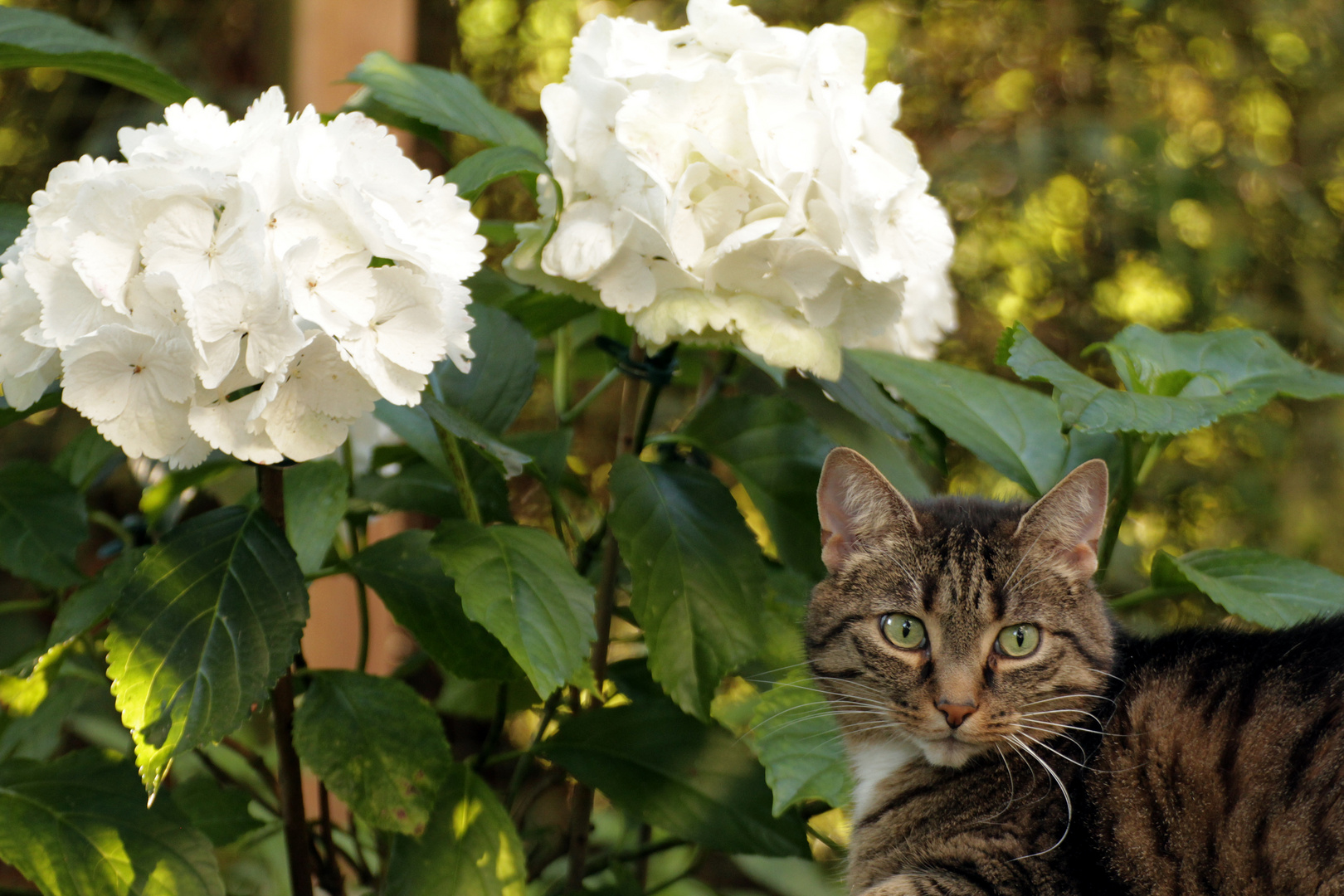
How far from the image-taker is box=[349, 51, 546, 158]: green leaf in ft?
2.66

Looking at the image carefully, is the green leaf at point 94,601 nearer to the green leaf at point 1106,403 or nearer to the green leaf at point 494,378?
the green leaf at point 494,378

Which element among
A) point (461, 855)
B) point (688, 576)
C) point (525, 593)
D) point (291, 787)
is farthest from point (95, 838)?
point (688, 576)

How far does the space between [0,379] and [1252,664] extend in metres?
0.91

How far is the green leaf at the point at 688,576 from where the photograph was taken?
0.77m

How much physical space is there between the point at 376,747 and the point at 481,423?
0.27 meters

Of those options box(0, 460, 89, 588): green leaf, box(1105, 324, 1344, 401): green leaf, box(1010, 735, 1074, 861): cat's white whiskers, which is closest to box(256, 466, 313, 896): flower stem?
box(0, 460, 89, 588): green leaf

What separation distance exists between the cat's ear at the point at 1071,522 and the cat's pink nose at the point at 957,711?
0.47 ft

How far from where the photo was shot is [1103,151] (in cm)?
166

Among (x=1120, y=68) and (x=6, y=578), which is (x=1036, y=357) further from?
(x=6, y=578)

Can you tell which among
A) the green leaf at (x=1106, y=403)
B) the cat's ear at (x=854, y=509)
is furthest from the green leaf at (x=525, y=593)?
the green leaf at (x=1106, y=403)

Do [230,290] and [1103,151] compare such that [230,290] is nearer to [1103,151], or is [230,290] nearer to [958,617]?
[958,617]

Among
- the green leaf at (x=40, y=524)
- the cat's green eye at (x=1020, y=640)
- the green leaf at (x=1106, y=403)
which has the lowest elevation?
the green leaf at (x=40, y=524)

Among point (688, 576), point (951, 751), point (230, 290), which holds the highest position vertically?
point (230, 290)

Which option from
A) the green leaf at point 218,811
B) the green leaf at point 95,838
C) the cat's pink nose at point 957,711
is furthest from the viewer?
the green leaf at point 218,811
